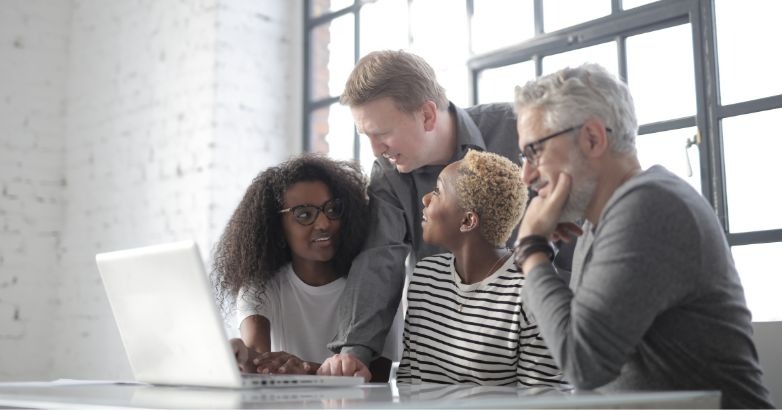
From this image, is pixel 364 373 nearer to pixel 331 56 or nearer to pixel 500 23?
pixel 500 23

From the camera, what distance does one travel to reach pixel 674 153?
3.15 metres

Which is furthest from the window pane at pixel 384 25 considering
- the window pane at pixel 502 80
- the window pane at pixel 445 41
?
the window pane at pixel 502 80

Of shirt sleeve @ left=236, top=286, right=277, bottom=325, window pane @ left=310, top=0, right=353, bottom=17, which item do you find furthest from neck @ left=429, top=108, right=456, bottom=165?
window pane @ left=310, top=0, right=353, bottom=17

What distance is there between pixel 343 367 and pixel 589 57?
1.86 metres

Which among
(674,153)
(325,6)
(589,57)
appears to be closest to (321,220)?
(674,153)

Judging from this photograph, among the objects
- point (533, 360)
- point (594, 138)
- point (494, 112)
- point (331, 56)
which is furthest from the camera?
point (331, 56)

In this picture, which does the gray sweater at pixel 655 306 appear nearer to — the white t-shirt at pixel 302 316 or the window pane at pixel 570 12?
the white t-shirt at pixel 302 316

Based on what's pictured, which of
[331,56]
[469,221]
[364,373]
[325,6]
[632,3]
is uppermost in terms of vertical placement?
[325,6]

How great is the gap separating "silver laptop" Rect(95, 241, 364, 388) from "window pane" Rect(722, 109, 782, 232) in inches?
69.4

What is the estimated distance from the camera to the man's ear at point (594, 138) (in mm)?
1562

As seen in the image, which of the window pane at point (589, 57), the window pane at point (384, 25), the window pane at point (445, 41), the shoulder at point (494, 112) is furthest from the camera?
the window pane at point (384, 25)

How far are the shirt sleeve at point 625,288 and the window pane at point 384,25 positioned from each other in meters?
2.97

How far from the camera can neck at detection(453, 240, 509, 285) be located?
2.15 metres

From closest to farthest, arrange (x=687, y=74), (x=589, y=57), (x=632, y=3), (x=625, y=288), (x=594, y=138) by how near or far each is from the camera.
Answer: (x=625, y=288)
(x=594, y=138)
(x=687, y=74)
(x=632, y=3)
(x=589, y=57)
